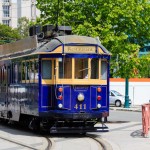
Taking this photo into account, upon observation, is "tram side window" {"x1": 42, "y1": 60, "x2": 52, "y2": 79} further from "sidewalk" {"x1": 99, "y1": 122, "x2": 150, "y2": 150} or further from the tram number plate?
"sidewalk" {"x1": 99, "y1": 122, "x2": 150, "y2": 150}

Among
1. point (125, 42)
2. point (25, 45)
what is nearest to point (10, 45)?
point (25, 45)

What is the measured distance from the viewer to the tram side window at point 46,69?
1773cm

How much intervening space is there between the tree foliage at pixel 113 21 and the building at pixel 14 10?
87.5m

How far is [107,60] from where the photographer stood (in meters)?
18.3

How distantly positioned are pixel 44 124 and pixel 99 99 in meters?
2.01

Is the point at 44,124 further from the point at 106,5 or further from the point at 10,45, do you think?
the point at 106,5

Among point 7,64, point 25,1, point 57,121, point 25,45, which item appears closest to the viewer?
point 57,121

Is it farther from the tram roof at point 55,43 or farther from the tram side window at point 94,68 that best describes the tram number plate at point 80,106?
the tram roof at point 55,43

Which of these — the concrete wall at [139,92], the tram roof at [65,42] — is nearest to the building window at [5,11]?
the concrete wall at [139,92]

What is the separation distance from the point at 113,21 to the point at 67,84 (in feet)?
24.7

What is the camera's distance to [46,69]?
17.8 m

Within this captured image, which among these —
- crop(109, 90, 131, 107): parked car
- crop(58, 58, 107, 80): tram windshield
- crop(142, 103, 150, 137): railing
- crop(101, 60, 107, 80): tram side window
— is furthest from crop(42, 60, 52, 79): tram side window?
crop(109, 90, 131, 107): parked car

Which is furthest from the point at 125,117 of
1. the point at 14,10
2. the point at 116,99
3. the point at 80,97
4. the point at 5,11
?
the point at 14,10

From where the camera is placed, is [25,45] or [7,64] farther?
[7,64]
